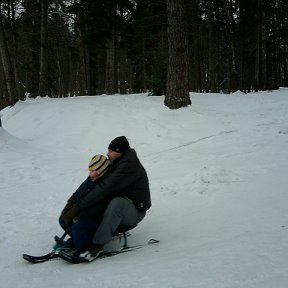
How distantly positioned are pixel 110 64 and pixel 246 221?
651 inches

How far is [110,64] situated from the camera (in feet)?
66.8

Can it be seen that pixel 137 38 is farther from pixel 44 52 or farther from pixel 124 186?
pixel 124 186

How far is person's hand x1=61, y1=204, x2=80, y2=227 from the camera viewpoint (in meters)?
4.52

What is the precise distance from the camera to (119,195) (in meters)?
4.68

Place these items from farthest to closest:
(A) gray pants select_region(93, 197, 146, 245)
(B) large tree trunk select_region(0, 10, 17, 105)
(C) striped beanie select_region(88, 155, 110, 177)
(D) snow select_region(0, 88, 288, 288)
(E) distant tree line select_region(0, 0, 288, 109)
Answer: (B) large tree trunk select_region(0, 10, 17, 105)
(E) distant tree line select_region(0, 0, 288, 109)
(C) striped beanie select_region(88, 155, 110, 177)
(A) gray pants select_region(93, 197, 146, 245)
(D) snow select_region(0, 88, 288, 288)

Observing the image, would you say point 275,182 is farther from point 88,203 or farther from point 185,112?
point 185,112

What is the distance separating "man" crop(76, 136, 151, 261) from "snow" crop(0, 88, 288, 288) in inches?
12.5

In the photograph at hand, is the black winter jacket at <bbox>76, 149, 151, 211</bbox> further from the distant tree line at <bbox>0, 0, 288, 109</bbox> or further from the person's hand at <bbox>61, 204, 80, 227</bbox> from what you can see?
the distant tree line at <bbox>0, 0, 288, 109</bbox>

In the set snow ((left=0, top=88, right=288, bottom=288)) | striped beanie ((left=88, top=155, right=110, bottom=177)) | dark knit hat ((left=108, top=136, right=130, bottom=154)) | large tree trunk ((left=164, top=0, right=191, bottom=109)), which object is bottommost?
snow ((left=0, top=88, right=288, bottom=288))

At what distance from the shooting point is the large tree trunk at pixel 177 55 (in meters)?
13.4

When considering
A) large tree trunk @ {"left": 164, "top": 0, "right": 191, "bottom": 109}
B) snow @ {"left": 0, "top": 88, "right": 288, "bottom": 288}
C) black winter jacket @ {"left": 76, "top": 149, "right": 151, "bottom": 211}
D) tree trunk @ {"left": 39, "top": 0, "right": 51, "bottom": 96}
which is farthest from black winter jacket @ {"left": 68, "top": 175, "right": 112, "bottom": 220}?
tree trunk @ {"left": 39, "top": 0, "right": 51, "bottom": 96}

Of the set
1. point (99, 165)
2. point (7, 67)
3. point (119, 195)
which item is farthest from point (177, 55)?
point (119, 195)

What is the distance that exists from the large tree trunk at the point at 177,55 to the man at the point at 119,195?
8969 millimetres

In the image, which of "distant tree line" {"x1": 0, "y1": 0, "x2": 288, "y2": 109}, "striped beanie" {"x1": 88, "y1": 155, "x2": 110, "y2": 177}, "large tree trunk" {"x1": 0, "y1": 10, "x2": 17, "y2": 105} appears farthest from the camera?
"large tree trunk" {"x1": 0, "y1": 10, "x2": 17, "y2": 105}
